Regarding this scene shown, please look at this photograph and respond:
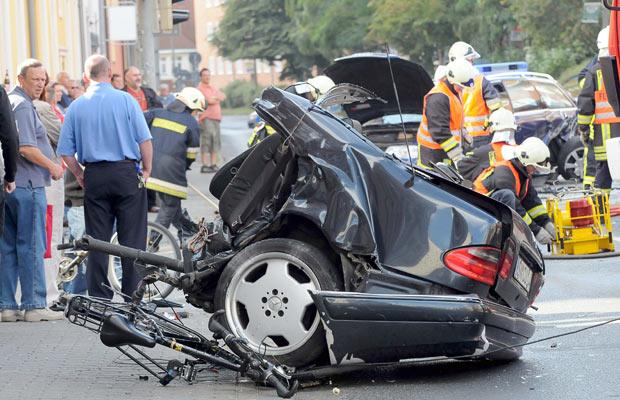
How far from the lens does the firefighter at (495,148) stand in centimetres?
1227

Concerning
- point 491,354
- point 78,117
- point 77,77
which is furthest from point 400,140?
point 77,77

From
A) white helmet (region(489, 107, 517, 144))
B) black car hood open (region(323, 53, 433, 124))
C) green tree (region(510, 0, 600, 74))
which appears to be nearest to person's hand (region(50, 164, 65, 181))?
white helmet (region(489, 107, 517, 144))

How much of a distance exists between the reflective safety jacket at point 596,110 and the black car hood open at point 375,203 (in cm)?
810


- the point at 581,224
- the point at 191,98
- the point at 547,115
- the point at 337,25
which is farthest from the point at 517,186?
the point at 337,25

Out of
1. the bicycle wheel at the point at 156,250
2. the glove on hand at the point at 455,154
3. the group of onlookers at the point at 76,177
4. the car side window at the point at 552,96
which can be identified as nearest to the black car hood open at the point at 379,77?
the glove on hand at the point at 455,154

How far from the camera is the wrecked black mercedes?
7754 mm

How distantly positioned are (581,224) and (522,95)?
10.1 m

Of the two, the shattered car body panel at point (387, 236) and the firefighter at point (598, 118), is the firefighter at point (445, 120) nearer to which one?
the firefighter at point (598, 118)

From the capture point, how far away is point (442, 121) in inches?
559

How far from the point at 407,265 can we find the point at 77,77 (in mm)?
26884

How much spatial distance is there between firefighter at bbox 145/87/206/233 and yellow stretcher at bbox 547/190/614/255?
3.20 metres

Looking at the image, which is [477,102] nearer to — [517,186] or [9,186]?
[517,186]

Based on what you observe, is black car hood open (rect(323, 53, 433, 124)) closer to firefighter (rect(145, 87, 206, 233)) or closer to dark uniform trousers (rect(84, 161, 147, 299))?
firefighter (rect(145, 87, 206, 233))

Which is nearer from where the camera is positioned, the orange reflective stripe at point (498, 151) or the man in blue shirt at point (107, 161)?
the man in blue shirt at point (107, 161)
